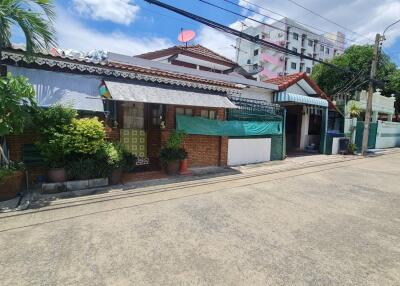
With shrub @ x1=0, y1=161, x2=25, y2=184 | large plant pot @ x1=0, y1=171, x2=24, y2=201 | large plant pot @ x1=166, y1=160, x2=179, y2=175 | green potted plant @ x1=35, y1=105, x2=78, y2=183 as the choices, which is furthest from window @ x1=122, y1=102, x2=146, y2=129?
large plant pot @ x1=0, y1=171, x2=24, y2=201

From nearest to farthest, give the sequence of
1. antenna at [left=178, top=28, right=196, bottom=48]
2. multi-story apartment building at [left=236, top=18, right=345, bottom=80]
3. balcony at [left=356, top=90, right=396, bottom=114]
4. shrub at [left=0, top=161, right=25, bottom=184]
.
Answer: shrub at [left=0, top=161, right=25, bottom=184] → antenna at [left=178, top=28, right=196, bottom=48] → balcony at [left=356, top=90, right=396, bottom=114] → multi-story apartment building at [left=236, top=18, right=345, bottom=80]

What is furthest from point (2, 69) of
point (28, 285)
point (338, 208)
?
point (338, 208)

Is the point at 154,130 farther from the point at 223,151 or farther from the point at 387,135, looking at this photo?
the point at 387,135

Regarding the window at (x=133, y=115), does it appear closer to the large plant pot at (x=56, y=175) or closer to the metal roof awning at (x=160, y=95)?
the metal roof awning at (x=160, y=95)

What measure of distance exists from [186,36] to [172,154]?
1182 cm

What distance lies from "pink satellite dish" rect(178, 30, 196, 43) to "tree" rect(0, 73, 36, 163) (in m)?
13.5

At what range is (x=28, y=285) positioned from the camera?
9.75 ft

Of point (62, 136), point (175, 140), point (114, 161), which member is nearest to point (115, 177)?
point (114, 161)

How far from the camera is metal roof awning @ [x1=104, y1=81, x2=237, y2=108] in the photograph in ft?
22.9

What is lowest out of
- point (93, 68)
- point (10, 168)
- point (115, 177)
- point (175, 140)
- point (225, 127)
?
point (115, 177)

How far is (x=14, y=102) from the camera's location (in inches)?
211

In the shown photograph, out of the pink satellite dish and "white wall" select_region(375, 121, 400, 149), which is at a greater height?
the pink satellite dish

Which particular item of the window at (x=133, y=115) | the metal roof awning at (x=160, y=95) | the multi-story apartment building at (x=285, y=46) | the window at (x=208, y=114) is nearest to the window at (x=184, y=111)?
the window at (x=208, y=114)

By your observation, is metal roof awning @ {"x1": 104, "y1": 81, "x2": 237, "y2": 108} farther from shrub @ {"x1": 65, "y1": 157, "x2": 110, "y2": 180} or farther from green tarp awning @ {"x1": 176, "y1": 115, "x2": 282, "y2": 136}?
shrub @ {"x1": 65, "y1": 157, "x2": 110, "y2": 180}
